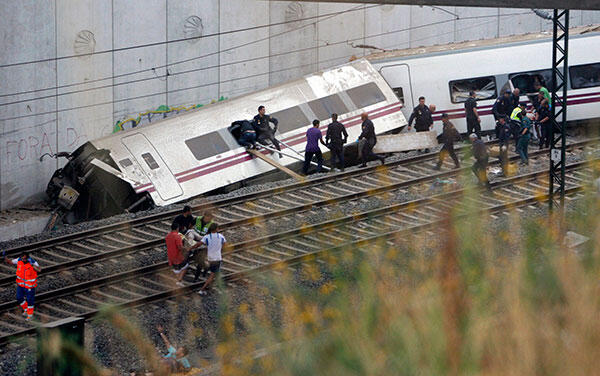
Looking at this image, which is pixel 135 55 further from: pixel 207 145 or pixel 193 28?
pixel 207 145

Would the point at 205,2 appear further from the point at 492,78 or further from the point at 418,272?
the point at 418,272

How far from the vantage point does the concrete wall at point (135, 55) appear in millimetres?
23391

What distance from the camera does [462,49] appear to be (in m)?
24.2

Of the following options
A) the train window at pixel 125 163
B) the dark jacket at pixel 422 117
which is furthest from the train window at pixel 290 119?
the train window at pixel 125 163

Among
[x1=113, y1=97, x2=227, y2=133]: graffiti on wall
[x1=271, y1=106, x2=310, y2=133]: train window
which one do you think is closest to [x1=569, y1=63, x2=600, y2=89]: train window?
[x1=271, y1=106, x2=310, y2=133]: train window

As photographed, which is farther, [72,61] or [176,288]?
[72,61]

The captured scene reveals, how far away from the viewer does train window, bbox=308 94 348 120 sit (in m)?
23.2

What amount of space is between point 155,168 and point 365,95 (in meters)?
6.30

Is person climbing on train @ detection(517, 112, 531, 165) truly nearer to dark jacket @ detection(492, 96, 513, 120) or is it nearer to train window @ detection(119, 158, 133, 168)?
dark jacket @ detection(492, 96, 513, 120)

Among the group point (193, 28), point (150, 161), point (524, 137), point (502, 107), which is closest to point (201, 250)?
point (150, 161)

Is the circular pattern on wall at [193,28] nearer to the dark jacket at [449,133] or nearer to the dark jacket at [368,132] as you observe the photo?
the dark jacket at [368,132]

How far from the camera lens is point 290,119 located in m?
22.8

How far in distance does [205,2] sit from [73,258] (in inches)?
457

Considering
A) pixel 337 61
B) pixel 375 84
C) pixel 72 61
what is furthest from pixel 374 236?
pixel 337 61
